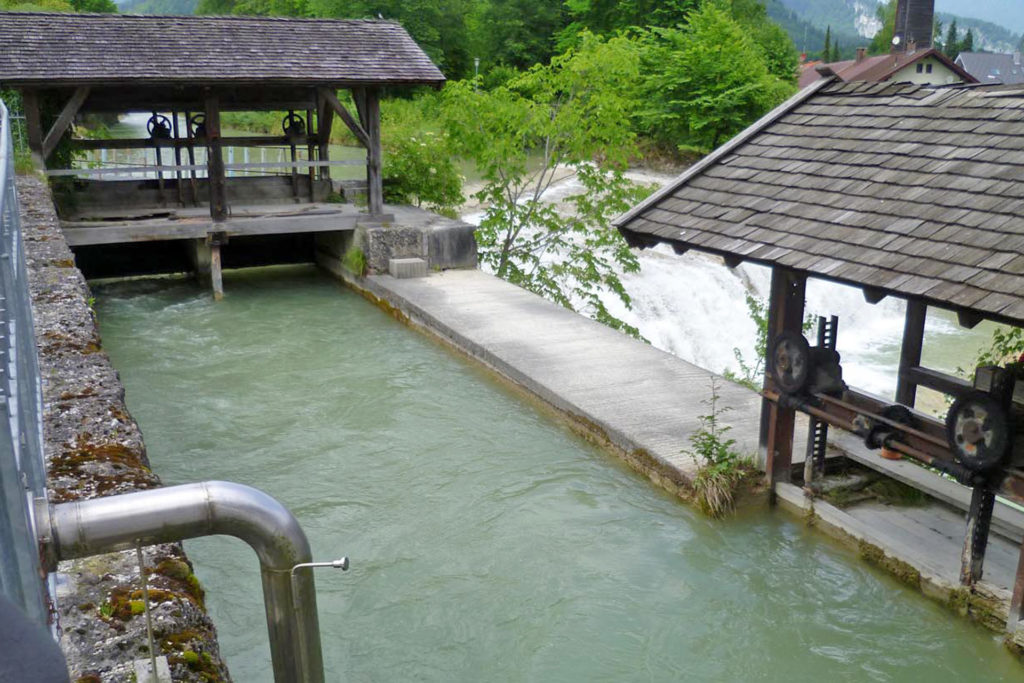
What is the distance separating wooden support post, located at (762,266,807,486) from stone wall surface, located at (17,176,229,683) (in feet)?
13.0

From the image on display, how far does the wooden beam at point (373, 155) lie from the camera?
14.3 meters

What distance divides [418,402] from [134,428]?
527 centimetres

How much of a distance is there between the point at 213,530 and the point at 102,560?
977mm

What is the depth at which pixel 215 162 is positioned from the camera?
→ 13.4 metres

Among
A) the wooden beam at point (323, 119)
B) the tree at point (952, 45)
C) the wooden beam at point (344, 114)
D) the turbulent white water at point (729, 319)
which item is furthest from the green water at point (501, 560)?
the tree at point (952, 45)

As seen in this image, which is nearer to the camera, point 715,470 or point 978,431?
point 978,431

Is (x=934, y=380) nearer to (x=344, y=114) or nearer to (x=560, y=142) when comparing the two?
(x=344, y=114)

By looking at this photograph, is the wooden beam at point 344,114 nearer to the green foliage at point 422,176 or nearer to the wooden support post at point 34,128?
the green foliage at point 422,176

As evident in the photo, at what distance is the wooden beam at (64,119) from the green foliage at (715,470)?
9392 millimetres

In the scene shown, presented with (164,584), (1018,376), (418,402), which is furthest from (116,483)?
(418,402)

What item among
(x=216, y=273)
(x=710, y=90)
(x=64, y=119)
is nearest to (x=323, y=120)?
(x=216, y=273)

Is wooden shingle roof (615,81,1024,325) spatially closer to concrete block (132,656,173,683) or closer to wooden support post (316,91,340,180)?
concrete block (132,656,173,683)

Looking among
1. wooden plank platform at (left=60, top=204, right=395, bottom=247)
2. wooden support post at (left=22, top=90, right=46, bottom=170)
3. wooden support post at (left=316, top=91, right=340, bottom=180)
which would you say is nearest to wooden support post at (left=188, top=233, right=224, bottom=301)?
wooden plank platform at (left=60, top=204, right=395, bottom=247)

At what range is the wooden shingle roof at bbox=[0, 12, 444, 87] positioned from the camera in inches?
489
